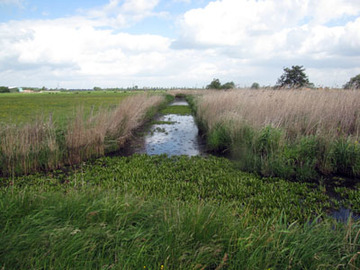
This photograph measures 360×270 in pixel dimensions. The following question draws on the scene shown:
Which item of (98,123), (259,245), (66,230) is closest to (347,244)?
(259,245)

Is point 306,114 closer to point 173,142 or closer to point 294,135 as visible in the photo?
point 294,135

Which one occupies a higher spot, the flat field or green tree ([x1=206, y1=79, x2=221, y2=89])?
green tree ([x1=206, y1=79, x2=221, y2=89])

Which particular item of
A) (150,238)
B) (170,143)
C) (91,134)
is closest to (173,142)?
(170,143)

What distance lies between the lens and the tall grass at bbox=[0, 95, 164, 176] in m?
5.93

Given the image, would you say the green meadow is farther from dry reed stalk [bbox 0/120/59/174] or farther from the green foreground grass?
dry reed stalk [bbox 0/120/59/174]

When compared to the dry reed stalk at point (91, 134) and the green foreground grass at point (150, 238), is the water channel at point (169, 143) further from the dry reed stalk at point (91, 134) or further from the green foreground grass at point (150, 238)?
the green foreground grass at point (150, 238)

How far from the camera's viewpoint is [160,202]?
340 centimetres

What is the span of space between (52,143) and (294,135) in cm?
756

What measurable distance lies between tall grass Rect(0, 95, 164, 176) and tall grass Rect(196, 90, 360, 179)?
13.5ft

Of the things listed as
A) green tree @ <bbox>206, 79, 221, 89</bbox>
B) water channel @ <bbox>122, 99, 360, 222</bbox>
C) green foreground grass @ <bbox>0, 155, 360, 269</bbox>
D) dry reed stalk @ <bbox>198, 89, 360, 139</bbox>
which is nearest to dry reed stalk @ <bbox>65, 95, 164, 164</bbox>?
water channel @ <bbox>122, 99, 360, 222</bbox>

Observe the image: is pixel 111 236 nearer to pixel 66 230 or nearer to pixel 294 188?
pixel 66 230

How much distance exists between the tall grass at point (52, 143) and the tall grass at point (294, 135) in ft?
13.5

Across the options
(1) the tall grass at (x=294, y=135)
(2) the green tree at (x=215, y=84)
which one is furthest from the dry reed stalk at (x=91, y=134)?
(2) the green tree at (x=215, y=84)

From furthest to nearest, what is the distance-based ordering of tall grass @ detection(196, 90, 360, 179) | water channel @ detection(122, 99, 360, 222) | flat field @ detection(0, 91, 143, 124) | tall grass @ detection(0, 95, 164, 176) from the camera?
flat field @ detection(0, 91, 143, 124)
water channel @ detection(122, 99, 360, 222)
tall grass @ detection(0, 95, 164, 176)
tall grass @ detection(196, 90, 360, 179)
